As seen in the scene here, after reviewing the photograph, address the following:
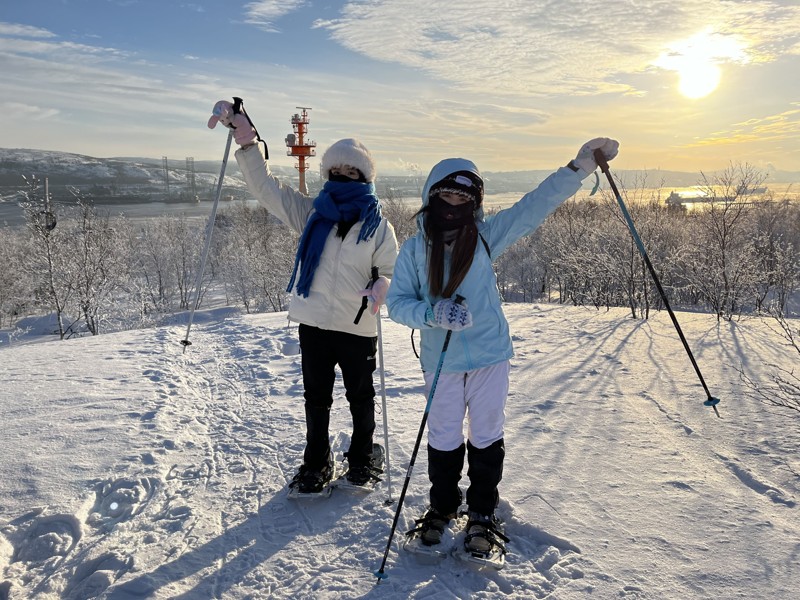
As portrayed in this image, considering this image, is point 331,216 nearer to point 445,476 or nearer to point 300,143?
point 445,476

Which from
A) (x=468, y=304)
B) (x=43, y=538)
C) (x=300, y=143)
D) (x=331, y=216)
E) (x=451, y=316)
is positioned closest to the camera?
(x=451, y=316)

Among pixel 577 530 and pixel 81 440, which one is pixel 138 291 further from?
pixel 577 530

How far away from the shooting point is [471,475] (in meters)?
2.69

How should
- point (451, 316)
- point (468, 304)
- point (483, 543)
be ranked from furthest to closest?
point (468, 304)
point (483, 543)
point (451, 316)

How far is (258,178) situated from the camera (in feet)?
Answer: 10.3

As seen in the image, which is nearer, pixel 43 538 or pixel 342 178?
pixel 43 538

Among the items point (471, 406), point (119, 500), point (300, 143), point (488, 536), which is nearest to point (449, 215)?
point (471, 406)

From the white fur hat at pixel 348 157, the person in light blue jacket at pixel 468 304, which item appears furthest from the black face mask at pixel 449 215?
the white fur hat at pixel 348 157

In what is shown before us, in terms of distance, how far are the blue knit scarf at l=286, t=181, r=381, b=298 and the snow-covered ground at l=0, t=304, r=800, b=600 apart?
1585mm

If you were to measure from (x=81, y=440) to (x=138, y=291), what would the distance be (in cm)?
3562

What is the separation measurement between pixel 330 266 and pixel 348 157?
709mm

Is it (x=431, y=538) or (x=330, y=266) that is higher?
(x=330, y=266)

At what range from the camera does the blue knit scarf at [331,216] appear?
3.03 metres

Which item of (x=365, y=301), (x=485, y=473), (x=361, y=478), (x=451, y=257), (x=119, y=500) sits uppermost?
(x=451, y=257)
